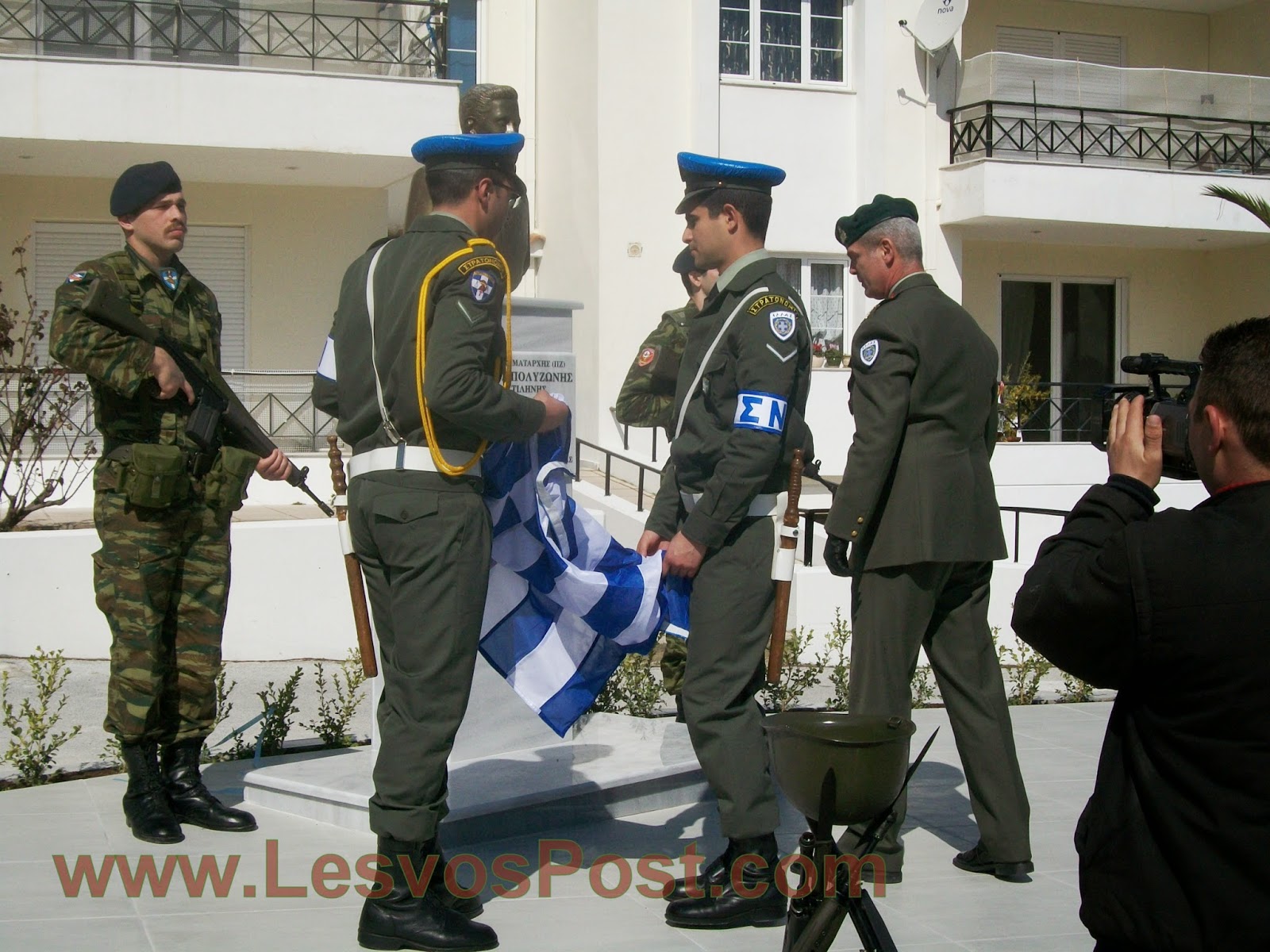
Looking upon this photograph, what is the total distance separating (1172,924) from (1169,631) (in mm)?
483

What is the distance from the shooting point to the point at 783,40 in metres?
16.2

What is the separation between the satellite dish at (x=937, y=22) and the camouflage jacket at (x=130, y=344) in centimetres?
→ 1232

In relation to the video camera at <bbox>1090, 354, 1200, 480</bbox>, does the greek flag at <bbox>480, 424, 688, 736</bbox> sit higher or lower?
lower

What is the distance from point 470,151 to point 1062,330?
16023 mm

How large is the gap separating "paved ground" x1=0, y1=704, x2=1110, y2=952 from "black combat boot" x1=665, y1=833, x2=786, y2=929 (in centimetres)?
4

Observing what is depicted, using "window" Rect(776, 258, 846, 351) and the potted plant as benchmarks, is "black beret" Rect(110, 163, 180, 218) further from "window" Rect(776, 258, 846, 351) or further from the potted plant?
the potted plant

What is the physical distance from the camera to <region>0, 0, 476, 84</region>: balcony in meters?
13.5

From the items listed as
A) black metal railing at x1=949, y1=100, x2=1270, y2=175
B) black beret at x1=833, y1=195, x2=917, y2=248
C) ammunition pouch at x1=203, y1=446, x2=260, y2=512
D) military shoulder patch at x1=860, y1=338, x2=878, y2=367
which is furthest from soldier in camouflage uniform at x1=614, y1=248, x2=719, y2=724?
black metal railing at x1=949, y1=100, x2=1270, y2=175

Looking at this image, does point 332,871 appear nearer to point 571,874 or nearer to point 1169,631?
point 571,874

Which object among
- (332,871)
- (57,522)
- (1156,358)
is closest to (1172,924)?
(1156,358)

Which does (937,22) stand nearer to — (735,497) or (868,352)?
(868,352)

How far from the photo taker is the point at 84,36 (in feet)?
44.6

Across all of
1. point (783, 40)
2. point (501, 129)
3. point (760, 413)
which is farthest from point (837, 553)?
point (783, 40)

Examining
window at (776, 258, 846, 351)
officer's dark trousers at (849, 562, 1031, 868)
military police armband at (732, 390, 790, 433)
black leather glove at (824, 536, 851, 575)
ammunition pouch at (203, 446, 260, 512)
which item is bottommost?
officer's dark trousers at (849, 562, 1031, 868)
